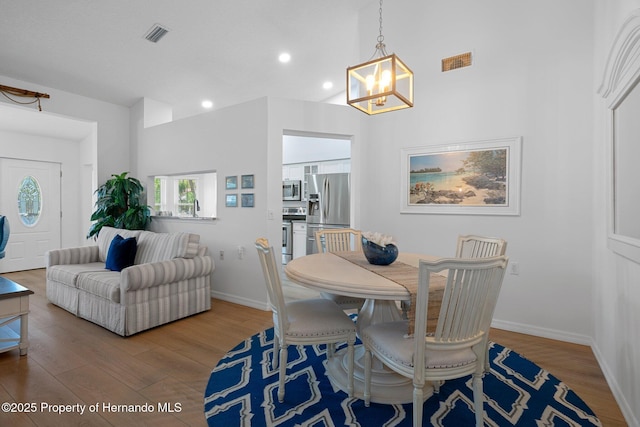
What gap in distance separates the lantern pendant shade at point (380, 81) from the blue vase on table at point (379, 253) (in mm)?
991

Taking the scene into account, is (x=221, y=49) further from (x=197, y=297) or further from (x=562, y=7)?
(x=562, y=7)

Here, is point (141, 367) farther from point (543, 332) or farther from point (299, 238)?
point (299, 238)

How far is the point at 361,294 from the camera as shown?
1.67 meters

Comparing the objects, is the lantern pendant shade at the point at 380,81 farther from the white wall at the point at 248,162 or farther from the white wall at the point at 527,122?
the white wall at the point at 248,162

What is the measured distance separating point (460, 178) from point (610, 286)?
1540 millimetres

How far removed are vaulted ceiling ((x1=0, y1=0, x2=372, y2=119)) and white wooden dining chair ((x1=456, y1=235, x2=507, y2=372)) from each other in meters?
2.86

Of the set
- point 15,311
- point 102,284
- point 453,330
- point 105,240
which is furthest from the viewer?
point 105,240

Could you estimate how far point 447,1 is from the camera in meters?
3.44

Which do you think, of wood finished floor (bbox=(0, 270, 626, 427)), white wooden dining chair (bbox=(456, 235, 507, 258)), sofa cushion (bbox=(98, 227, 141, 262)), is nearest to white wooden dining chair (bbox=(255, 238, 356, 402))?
wood finished floor (bbox=(0, 270, 626, 427))

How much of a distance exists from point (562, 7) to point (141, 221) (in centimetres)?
589

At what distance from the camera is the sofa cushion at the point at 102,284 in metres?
2.96

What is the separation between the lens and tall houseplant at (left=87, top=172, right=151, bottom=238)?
195 inches

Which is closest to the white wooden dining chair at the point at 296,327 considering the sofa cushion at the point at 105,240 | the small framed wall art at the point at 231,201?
the small framed wall art at the point at 231,201

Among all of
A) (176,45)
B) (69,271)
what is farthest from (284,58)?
(69,271)
